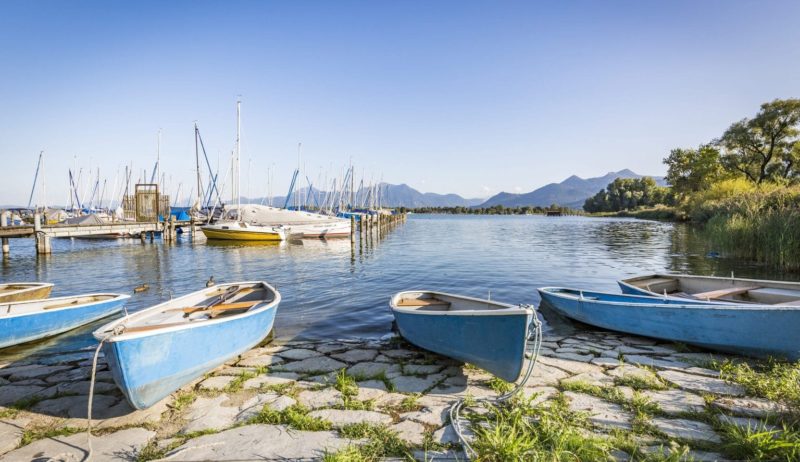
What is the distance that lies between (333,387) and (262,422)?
1.10m

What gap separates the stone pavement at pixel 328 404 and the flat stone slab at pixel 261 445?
1 centimetres

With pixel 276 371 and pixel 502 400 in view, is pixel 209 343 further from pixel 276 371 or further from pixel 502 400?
pixel 502 400

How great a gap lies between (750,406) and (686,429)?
1.04 meters

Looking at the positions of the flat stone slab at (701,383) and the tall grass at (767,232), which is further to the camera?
the tall grass at (767,232)

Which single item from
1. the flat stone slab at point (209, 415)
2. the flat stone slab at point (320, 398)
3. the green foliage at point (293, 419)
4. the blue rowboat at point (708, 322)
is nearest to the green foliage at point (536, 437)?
the green foliage at point (293, 419)

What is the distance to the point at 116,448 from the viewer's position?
373 cm

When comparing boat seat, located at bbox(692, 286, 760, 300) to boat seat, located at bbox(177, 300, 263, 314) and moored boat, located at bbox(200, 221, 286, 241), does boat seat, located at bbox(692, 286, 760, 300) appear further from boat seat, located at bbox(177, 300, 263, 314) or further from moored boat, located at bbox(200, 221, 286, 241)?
moored boat, located at bbox(200, 221, 286, 241)

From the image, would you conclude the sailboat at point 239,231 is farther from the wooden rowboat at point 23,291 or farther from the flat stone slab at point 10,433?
the flat stone slab at point 10,433

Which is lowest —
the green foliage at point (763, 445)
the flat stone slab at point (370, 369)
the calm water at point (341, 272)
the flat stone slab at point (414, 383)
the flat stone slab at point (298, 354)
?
the calm water at point (341, 272)

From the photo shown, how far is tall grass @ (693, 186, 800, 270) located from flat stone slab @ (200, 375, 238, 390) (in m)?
18.2

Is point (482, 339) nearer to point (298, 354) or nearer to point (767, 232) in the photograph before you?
point (298, 354)

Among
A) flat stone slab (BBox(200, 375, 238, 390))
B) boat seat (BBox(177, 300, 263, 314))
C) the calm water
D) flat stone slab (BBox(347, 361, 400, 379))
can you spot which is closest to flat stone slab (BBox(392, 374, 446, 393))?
flat stone slab (BBox(347, 361, 400, 379))

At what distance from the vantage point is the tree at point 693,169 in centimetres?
5400

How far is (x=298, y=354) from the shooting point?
6.71m
